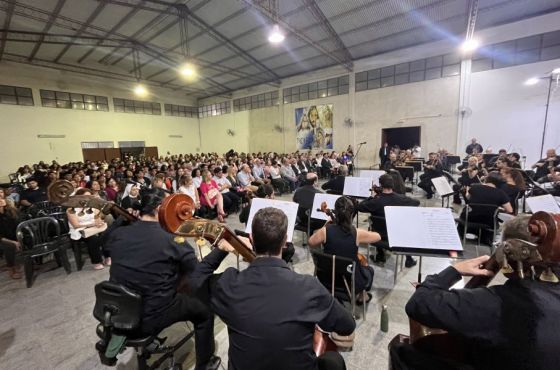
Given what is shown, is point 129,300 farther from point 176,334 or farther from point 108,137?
point 108,137

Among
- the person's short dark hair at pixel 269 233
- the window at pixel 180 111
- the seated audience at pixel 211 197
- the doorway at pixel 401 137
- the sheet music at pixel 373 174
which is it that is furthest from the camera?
the window at pixel 180 111

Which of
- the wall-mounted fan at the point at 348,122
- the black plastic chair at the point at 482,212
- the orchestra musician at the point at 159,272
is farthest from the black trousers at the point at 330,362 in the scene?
the wall-mounted fan at the point at 348,122

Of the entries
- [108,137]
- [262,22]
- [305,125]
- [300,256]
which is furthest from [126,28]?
[300,256]

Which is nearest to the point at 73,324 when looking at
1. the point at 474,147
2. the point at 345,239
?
the point at 345,239

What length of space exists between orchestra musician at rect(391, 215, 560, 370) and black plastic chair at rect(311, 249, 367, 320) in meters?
1.06

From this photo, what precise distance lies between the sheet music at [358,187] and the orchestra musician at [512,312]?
3669 millimetres

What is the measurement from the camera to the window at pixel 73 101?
1314 cm

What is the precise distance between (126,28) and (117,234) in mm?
11626

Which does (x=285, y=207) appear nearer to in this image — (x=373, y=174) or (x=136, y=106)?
(x=373, y=174)

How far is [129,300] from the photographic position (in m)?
1.55

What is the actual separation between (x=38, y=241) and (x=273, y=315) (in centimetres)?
410

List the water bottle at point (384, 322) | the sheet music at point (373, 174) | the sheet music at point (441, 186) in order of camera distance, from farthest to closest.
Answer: the sheet music at point (373, 174)
the sheet music at point (441, 186)
the water bottle at point (384, 322)

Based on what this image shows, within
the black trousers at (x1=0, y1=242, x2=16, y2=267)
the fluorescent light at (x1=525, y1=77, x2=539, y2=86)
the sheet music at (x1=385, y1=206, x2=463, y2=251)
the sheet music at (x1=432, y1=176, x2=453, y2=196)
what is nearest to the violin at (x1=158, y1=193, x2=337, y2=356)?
the sheet music at (x1=385, y1=206, x2=463, y2=251)

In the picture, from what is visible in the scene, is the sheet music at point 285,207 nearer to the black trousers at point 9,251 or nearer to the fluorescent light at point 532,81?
the black trousers at point 9,251
